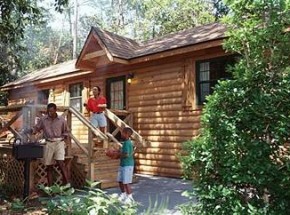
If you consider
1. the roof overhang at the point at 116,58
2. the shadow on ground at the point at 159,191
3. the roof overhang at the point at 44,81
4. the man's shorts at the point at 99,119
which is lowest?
the shadow on ground at the point at 159,191

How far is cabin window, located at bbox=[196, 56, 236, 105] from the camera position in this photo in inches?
349

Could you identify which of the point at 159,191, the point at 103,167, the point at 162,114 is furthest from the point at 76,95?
the point at 159,191

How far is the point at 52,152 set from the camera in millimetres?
7441

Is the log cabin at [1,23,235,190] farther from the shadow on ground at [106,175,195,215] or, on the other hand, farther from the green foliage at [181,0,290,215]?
the green foliage at [181,0,290,215]

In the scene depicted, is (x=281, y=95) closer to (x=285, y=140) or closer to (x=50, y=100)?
(x=285, y=140)

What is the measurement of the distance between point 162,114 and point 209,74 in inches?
72.1

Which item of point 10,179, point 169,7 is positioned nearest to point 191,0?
point 169,7

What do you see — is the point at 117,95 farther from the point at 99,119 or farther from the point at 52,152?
the point at 52,152

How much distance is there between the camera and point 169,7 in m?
32.8

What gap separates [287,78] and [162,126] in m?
6.45

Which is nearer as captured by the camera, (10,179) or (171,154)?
(10,179)

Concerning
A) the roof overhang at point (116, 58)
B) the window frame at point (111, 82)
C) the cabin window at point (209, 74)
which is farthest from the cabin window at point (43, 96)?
the cabin window at point (209, 74)

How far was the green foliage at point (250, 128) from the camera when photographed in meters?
3.71

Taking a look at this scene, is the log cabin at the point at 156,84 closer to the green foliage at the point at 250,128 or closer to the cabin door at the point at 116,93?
the cabin door at the point at 116,93
